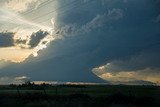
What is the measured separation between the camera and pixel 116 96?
4781cm

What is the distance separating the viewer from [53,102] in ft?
152

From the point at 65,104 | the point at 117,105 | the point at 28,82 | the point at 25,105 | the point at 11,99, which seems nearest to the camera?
the point at 117,105

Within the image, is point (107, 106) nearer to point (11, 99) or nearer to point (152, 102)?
point (152, 102)

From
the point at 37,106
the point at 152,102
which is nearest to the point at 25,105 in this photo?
the point at 37,106

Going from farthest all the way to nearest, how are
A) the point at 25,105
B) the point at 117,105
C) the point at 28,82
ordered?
the point at 28,82 → the point at 25,105 → the point at 117,105

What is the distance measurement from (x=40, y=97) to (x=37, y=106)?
8423 mm

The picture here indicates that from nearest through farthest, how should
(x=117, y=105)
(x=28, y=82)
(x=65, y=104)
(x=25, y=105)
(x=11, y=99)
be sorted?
(x=117, y=105) → (x=65, y=104) → (x=25, y=105) → (x=11, y=99) → (x=28, y=82)

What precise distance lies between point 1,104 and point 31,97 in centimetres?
684

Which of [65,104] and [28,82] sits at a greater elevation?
[28,82]

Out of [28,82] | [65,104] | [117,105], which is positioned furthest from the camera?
[28,82]

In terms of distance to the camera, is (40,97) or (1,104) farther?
(40,97)

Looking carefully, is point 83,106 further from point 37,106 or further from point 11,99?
point 11,99

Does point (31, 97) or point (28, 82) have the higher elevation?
point (28, 82)

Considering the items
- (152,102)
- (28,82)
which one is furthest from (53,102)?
(28,82)
